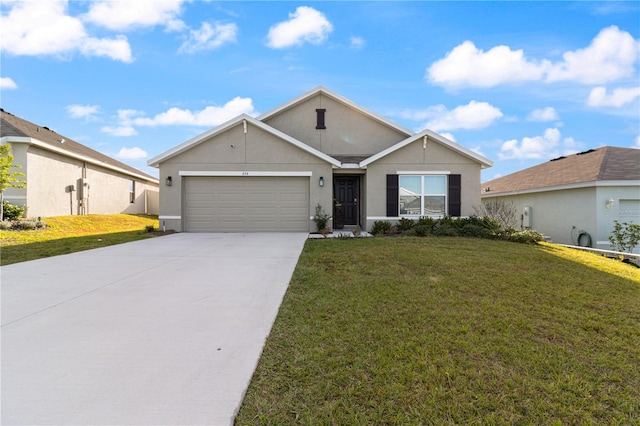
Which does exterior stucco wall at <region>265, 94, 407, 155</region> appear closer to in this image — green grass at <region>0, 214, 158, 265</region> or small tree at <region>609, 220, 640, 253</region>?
green grass at <region>0, 214, 158, 265</region>

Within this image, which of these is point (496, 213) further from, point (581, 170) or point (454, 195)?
point (581, 170)

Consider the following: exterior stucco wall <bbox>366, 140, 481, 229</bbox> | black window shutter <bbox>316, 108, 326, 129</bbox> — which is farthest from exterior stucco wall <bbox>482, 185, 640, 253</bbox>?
black window shutter <bbox>316, 108, 326, 129</bbox>

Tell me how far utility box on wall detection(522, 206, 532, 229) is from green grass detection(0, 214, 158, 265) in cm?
1764

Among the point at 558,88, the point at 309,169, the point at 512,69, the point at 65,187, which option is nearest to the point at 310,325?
the point at 309,169

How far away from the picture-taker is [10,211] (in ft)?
41.5

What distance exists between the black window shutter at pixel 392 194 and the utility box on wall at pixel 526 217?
8.49 metres

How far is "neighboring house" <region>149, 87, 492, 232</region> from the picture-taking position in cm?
1238

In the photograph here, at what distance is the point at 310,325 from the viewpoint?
11.6 feet

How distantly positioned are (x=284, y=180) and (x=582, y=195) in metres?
12.3

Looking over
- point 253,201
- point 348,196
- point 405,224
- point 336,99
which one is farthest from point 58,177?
point 405,224

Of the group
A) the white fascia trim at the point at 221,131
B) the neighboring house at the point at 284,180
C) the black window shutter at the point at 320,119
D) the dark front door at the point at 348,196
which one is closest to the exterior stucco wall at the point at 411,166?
the neighboring house at the point at 284,180

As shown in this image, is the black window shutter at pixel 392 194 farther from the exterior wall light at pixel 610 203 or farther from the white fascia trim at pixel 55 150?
the white fascia trim at pixel 55 150

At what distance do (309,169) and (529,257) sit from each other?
7874mm

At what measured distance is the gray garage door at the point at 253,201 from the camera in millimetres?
12531
